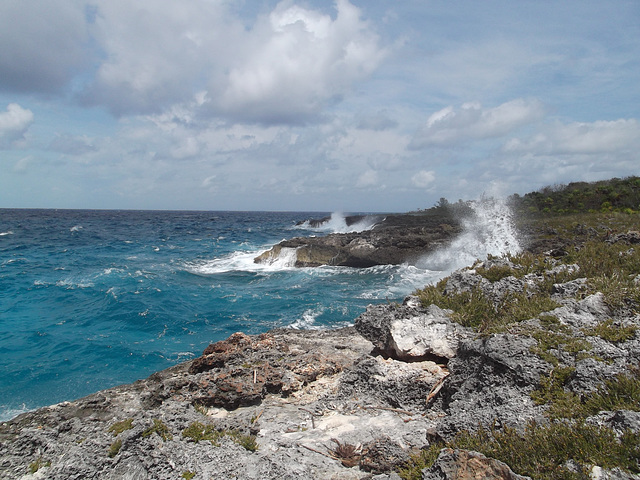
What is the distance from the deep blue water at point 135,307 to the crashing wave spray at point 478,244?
1870 millimetres

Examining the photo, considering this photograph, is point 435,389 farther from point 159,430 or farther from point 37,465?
point 37,465

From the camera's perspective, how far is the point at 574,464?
3490mm

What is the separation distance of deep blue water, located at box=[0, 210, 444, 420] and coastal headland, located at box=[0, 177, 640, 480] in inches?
214

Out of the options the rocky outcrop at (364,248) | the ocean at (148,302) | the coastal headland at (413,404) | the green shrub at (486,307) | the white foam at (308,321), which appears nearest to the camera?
the coastal headland at (413,404)

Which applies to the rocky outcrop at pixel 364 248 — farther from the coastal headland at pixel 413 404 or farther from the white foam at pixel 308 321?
the coastal headland at pixel 413 404

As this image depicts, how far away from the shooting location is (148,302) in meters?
19.6

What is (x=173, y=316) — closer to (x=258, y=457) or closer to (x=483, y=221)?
(x=258, y=457)

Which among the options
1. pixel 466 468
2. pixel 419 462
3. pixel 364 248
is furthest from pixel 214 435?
pixel 364 248

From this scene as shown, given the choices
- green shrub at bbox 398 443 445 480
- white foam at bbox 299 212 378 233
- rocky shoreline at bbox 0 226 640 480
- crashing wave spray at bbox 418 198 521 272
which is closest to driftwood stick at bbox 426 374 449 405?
rocky shoreline at bbox 0 226 640 480

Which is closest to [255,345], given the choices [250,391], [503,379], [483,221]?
[250,391]

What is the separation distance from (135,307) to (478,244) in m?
22.8

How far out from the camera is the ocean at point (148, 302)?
12.3 meters

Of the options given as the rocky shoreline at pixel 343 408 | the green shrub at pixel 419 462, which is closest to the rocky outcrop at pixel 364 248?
the rocky shoreline at pixel 343 408

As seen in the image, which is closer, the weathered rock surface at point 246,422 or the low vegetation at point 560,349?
the low vegetation at point 560,349
